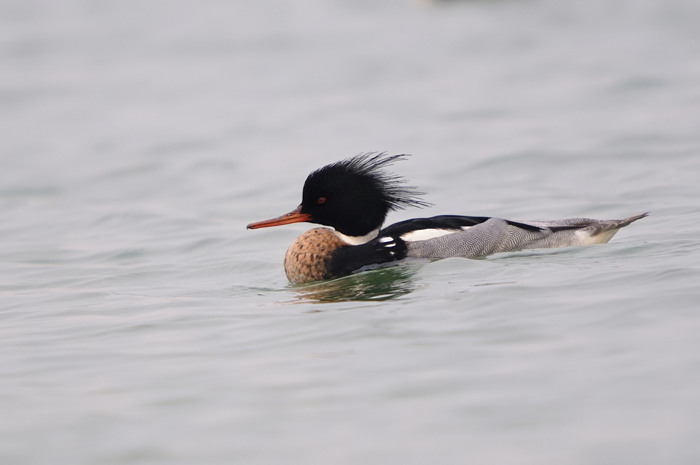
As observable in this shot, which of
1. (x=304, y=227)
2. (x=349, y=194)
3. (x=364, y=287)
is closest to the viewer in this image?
(x=364, y=287)

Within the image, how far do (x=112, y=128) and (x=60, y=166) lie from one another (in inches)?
99.4

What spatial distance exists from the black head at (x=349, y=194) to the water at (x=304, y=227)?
0.61 meters

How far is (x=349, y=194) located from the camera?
29.9 feet

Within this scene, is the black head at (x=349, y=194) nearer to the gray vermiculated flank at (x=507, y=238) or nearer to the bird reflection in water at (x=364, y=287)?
the gray vermiculated flank at (x=507, y=238)

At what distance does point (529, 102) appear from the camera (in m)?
18.2

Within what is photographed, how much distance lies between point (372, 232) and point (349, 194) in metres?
0.43

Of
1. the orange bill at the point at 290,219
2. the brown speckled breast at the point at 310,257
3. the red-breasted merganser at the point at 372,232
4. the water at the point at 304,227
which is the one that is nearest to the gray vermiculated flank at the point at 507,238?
the red-breasted merganser at the point at 372,232

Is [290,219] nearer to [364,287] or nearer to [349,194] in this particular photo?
[349,194]

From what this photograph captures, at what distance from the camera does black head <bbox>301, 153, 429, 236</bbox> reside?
29.8 feet

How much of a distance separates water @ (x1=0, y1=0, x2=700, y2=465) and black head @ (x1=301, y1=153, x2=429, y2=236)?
61 cm

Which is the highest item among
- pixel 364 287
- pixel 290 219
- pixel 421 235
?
pixel 290 219

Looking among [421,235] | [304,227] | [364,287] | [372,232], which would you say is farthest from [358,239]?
[304,227]

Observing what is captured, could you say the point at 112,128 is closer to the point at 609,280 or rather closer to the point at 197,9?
the point at 197,9

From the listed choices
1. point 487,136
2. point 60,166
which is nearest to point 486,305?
point 487,136
